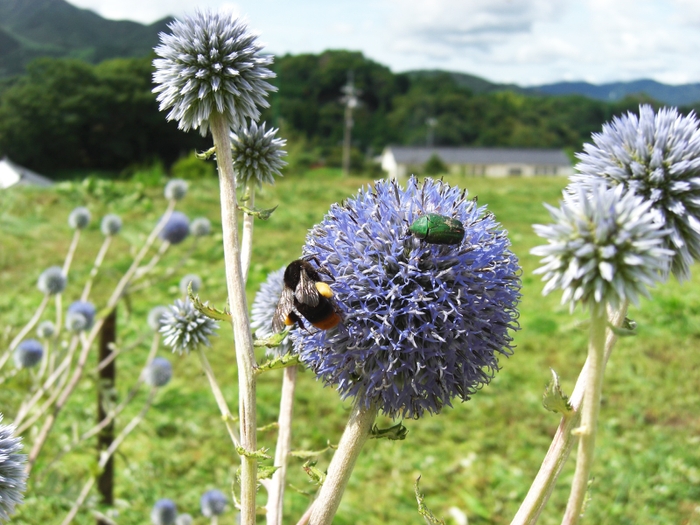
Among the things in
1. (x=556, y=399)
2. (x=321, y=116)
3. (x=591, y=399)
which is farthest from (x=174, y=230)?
(x=321, y=116)

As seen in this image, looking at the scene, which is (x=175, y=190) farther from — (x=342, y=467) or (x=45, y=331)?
(x=342, y=467)

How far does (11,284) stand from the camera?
8.37 m

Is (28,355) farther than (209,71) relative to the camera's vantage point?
Yes

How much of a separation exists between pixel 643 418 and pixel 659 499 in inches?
45.9

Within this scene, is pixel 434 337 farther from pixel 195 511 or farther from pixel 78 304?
pixel 195 511

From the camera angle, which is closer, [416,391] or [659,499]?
[416,391]

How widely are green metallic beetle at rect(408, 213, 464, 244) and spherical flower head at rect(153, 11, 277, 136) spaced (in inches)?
16.6

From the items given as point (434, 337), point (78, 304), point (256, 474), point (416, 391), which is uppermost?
point (434, 337)

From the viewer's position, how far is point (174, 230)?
387cm

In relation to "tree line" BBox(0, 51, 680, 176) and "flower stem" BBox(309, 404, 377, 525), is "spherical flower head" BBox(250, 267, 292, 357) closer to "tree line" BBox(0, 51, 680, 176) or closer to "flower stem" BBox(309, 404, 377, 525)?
"flower stem" BBox(309, 404, 377, 525)

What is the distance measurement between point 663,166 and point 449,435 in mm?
5002

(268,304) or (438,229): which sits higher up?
(438,229)

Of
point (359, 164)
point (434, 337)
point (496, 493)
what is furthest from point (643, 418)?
point (359, 164)

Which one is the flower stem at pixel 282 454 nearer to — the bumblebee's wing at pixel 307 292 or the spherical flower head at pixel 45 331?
the bumblebee's wing at pixel 307 292
